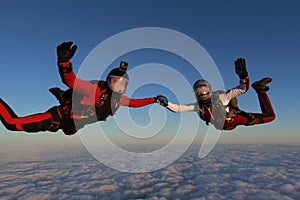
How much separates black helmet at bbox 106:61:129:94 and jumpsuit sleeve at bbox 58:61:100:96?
0.33 m

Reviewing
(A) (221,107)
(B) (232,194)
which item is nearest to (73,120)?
(A) (221,107)

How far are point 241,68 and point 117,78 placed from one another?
279 cm

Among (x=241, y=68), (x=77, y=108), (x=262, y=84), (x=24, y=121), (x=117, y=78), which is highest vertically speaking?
(x=241, y=68)

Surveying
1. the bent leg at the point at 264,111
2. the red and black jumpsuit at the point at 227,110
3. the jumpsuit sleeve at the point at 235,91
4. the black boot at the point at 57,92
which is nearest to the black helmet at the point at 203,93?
the red and black jumpsuit at the point at 227,110

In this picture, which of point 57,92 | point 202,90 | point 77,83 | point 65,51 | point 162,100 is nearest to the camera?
point 65,51

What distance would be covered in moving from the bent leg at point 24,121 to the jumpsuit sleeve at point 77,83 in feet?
3.55

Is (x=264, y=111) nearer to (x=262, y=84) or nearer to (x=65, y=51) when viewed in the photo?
(x=262, y=84)

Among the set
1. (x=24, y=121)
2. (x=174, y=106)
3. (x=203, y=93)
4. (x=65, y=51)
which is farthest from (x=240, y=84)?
(x=24, y=121)

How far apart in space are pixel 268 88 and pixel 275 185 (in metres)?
155

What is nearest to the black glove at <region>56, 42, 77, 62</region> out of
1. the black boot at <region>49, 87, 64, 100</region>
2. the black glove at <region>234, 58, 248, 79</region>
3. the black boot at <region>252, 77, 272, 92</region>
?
the black boot at <region>49, 87, 64, 100</region>

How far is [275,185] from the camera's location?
416 feet

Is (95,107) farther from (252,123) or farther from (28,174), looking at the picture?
(28,174)

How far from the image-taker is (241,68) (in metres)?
4.39

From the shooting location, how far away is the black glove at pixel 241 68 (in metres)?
4.30
